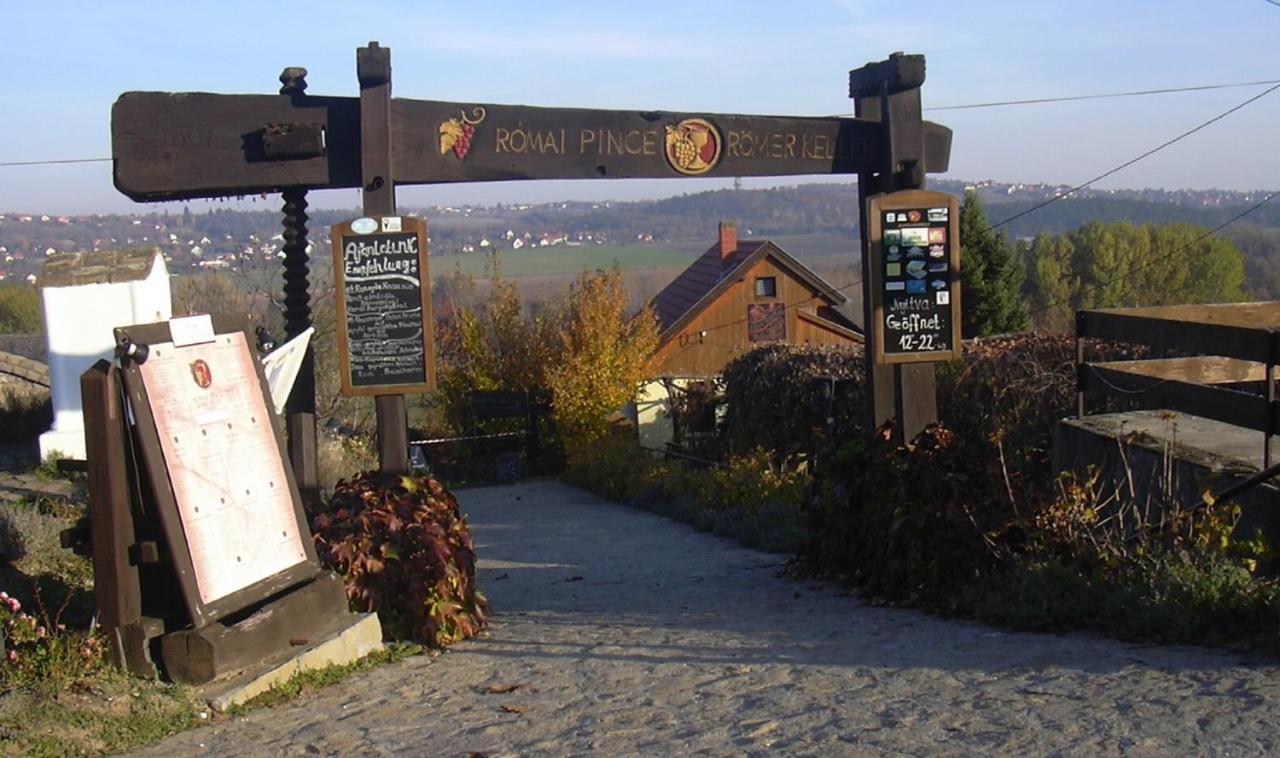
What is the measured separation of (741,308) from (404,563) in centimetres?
3710

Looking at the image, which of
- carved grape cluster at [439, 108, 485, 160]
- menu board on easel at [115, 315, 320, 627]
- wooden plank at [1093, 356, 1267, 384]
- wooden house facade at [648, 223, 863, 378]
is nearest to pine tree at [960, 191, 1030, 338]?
wooden house facade at [648, 223, 863, 378]

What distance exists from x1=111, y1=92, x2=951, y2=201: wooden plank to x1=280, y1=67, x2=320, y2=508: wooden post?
16cm

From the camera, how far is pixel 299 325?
8312 mm

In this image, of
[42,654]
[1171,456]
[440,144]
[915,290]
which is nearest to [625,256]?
[915,290]

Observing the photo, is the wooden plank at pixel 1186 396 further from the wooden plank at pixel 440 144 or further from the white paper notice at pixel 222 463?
the white paper notice at pixel 222 463

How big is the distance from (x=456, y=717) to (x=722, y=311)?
1523 inches

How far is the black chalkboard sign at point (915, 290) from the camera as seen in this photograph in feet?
28.9

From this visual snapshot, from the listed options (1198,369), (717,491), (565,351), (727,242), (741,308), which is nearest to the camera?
(1198,369)

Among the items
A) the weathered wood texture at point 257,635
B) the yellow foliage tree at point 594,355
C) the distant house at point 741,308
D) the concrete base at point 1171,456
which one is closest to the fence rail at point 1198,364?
the concrete base at point 1171,456

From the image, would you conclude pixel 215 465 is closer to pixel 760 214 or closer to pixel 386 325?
pixel 386 325

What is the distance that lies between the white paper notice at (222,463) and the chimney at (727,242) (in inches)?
1510

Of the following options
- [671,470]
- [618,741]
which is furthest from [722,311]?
[618,741]

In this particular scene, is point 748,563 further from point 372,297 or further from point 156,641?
point 156,641

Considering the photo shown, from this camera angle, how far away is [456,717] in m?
5.64
